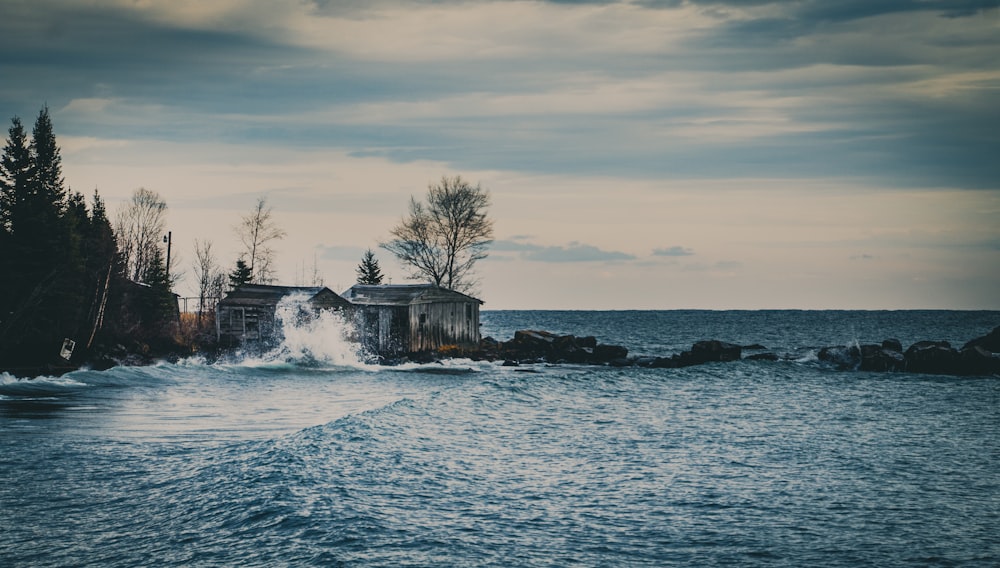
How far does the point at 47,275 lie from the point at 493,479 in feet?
128

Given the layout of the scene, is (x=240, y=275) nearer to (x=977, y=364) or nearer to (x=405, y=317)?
(x=405, y=317)

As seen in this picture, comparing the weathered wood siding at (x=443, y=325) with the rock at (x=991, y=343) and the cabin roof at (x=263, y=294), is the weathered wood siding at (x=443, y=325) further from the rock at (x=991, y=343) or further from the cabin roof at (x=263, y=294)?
the rock at (x=991, y=343)

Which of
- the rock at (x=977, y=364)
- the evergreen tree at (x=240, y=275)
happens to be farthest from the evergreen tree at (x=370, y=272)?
the rock at (x=977, y=364)

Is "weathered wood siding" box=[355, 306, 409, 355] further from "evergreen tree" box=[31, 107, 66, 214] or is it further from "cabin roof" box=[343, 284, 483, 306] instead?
"evergreen tree" box=[31, 107, 66, 214]

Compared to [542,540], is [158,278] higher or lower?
higher

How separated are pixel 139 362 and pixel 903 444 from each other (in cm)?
4293

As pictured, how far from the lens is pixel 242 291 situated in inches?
2370

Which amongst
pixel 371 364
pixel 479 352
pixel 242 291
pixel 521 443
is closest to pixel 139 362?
pixel 242 291

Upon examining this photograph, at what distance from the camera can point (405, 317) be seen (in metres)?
58.0

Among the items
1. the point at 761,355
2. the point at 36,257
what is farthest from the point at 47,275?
the point at 761,355

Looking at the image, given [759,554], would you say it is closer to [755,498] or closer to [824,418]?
[755,498]

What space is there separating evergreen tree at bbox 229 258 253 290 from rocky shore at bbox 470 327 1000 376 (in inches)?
890

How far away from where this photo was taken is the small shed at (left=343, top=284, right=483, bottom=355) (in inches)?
2292

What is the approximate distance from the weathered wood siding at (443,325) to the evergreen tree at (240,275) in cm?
2147
